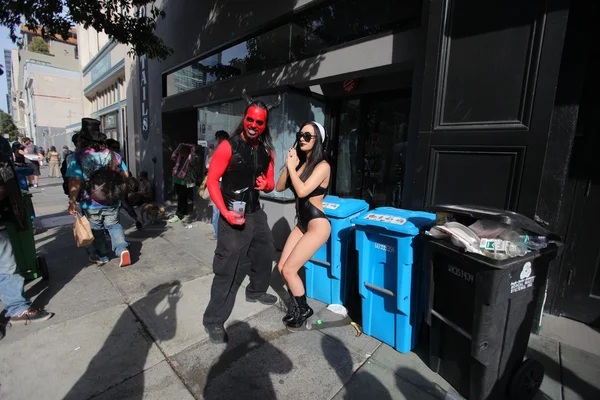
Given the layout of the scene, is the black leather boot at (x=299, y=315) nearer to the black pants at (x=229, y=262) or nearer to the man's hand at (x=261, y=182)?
the black pants at (x=229, y=262)

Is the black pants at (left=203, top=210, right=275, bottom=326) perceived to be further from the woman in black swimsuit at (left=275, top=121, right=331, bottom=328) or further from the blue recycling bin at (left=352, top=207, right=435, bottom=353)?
the blue recycling bin at (left=352, top=207, right=435, bottom=353)

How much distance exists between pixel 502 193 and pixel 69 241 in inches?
260

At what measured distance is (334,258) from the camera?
296cm

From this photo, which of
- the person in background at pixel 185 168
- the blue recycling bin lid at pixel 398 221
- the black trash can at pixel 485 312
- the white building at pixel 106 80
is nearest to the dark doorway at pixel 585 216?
the black trash can at pixel 485 312

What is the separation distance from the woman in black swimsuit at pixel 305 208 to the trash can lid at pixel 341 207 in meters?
0.30

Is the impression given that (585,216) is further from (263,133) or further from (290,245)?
(263,133)

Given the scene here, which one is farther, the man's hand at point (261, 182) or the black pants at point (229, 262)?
the man's hand at point (261, 182)

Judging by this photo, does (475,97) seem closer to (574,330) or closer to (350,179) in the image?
(574,330)

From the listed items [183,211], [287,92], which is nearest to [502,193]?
[287,92]

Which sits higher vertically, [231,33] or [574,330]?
[231,33]

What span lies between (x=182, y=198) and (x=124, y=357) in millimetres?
4943

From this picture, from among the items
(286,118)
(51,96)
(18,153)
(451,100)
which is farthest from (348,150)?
(51,96)

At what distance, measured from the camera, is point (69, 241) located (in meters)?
5.19

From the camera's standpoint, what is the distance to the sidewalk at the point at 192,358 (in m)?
2.01
